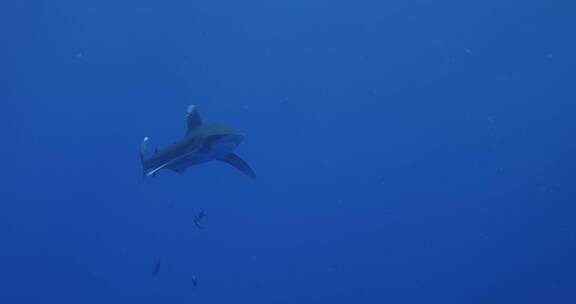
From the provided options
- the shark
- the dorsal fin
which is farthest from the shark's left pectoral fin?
the dorsal fin

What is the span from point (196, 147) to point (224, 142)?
490 millimetres

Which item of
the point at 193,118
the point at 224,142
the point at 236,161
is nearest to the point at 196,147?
the point at 224,142

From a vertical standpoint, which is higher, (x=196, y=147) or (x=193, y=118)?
(x=193, y=118)

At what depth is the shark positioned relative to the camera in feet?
23.5

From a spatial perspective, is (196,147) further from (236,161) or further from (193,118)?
(236,161)

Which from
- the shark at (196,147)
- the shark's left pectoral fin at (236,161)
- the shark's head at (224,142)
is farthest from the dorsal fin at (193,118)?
the shark's head at (224,142)

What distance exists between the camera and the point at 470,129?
3133 cm

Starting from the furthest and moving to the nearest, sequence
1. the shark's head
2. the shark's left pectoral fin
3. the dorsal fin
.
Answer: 1. the shark's left pectoral fin
2. the dorsal fin
3. the shark's head

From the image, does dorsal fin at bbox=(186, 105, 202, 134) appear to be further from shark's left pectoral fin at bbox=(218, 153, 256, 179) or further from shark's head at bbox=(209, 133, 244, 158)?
shark's head at bbox=(209, 133, 244, 158)

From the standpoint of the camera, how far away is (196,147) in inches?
292

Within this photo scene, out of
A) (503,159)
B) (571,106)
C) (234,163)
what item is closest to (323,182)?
(503,159)

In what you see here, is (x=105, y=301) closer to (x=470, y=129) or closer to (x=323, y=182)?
(x=323, y=182)

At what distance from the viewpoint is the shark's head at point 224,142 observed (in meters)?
7.09

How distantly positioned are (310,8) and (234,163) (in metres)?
27.9
